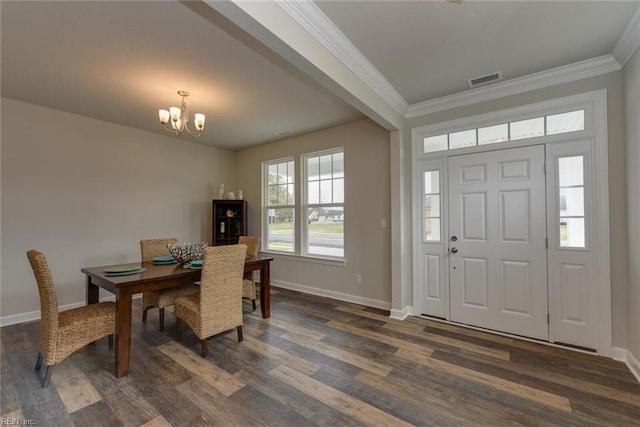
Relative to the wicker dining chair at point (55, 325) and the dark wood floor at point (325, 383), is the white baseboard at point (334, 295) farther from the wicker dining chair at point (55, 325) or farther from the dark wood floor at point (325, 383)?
the wicker dining chair at point (55, 325)

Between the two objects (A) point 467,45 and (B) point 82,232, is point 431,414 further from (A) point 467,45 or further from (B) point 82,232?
(B) point 82,232

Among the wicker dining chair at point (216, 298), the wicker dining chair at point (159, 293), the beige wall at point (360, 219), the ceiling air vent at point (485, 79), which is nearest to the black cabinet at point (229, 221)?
the beige wall at point (360, 219)

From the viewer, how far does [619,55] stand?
7.63 feet

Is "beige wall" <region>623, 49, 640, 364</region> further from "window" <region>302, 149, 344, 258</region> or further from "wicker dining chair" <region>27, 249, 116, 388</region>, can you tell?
"wicker dining chair" <region>27, 249, 116, 388</region>

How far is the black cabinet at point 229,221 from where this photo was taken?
16.6 ft

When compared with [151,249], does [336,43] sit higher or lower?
higher

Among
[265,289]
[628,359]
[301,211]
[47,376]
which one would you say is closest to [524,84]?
[628,359]

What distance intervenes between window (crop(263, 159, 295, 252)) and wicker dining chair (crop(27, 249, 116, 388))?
116 inches

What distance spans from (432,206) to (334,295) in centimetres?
197

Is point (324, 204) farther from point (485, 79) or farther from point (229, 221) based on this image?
point (485, 79)

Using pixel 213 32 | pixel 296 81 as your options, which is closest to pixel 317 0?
pixel 213 32

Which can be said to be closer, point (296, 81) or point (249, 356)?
point (249, 356)

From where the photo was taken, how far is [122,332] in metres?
2.20

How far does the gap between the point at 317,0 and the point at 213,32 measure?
0.84 m
